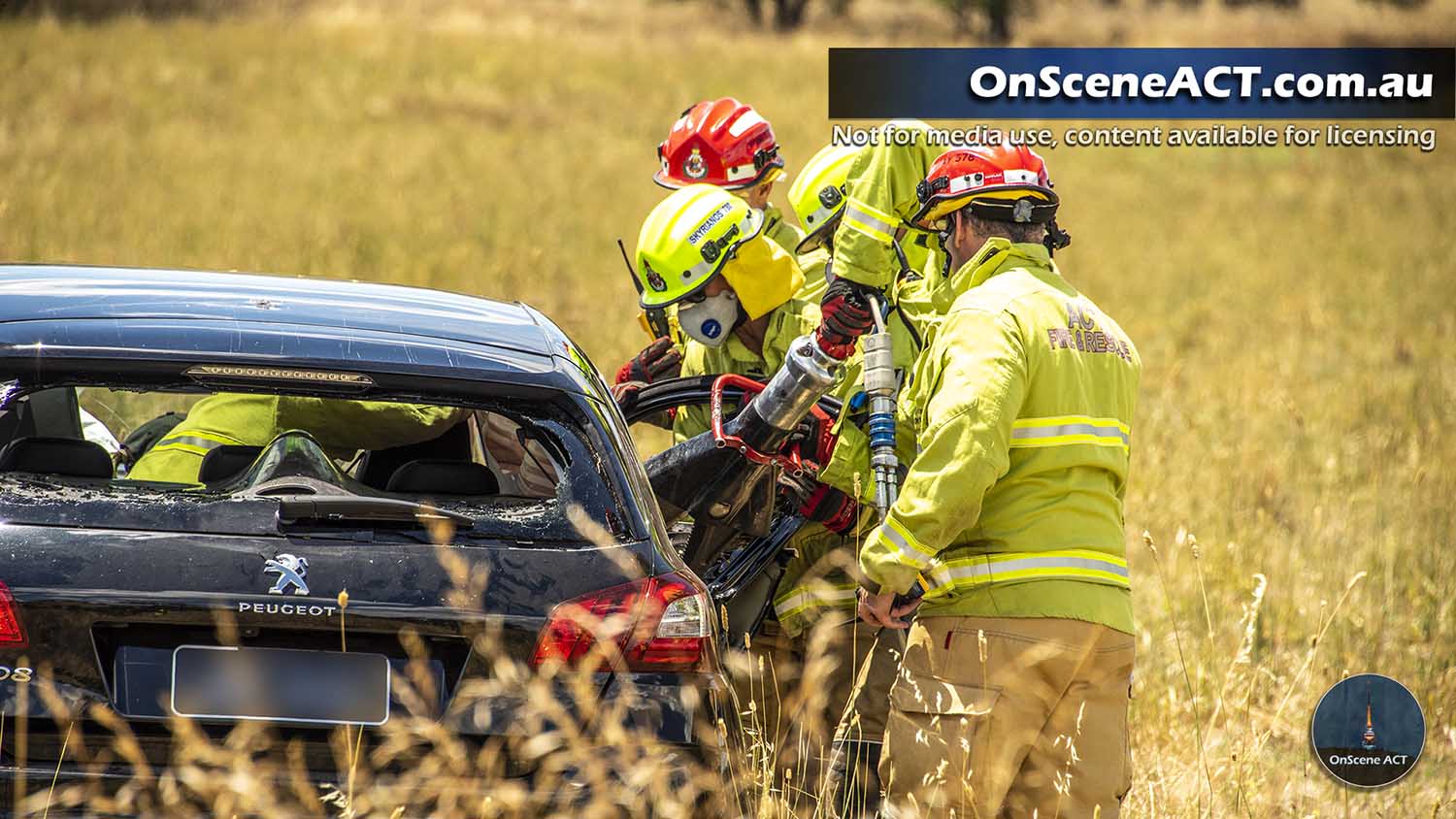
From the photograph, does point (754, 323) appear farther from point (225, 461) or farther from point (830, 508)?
point (225, 461)

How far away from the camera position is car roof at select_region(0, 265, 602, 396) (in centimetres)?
346

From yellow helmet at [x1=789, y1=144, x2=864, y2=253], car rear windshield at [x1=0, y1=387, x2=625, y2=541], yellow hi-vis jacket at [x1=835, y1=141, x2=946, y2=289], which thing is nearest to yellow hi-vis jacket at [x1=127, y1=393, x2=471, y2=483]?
car rear windshield at [x1=0, y1=387, x2=625, y2=541]

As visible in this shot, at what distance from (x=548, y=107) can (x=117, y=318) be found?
26469 mm

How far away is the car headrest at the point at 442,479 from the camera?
3.87 metres

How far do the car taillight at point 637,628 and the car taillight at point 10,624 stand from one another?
0.93 metres

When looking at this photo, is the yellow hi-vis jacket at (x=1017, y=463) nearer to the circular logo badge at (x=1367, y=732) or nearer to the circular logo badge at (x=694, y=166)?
the circular logo badge at (x=1367, y=732)

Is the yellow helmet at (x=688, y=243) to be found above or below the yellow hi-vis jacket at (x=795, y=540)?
above

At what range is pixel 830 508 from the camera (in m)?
5.14

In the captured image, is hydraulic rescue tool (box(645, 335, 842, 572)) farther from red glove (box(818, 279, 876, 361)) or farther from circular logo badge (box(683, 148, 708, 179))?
circular logo badge (box(683, 148, 708, 179))

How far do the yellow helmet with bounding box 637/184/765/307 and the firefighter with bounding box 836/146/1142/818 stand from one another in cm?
145

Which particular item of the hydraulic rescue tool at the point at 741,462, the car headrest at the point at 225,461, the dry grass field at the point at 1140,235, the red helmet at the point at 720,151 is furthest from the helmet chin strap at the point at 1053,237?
the red helmet at the point at 720,151

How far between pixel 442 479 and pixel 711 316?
204 cm

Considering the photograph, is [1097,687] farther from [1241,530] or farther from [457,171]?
[457,171]

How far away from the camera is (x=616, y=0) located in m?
45.0
